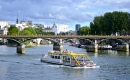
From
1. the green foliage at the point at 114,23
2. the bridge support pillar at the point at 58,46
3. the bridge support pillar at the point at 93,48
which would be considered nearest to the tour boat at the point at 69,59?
the bridge support pillar at the point at 58,46

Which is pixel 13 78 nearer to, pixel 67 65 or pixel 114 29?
pixel 67 65

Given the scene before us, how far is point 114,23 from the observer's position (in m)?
139

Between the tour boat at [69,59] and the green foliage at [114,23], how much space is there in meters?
69.9

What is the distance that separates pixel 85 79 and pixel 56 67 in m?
14.1

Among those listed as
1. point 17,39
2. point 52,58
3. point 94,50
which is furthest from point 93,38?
point 52,58

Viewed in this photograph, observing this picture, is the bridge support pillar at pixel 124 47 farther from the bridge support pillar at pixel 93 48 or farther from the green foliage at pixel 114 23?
the green foliage at pixel 114 23

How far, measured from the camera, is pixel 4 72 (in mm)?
56375

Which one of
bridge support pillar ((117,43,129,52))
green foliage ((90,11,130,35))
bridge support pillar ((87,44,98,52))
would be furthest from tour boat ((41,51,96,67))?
green foliage ((90,11,130,35))

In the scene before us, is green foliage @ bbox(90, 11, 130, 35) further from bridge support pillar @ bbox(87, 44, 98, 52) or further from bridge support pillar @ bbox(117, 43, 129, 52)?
bridge support pillar @ bbox(87, 44, 98, 52)

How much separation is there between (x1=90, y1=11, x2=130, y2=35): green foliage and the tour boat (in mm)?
69913

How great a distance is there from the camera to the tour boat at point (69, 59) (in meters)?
62.7

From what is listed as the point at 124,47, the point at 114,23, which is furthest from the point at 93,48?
the point at 114,23

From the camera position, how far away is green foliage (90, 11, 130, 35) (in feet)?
455

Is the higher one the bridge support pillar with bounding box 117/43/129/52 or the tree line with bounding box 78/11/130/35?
the tree line with bounding box 78/11/130/35
